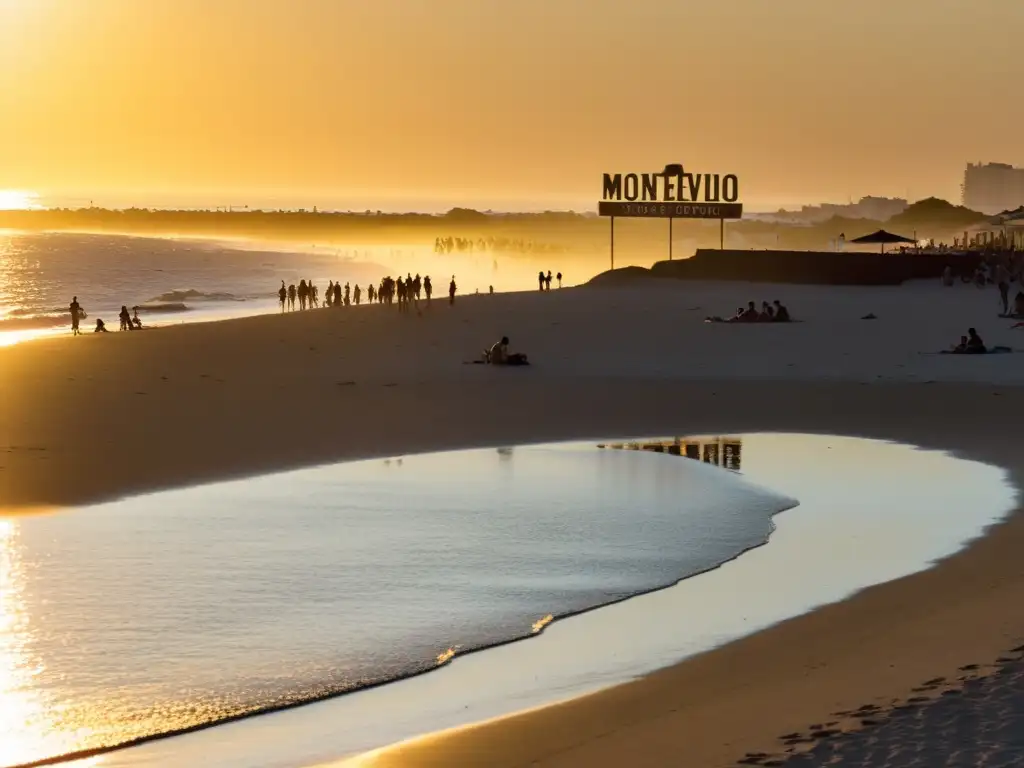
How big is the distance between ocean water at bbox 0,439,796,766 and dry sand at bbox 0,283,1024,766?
1889 mm

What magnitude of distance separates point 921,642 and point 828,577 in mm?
3313

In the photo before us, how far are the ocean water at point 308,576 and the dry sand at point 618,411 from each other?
Result: 1.89 meters

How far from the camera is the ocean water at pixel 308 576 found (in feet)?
36.1

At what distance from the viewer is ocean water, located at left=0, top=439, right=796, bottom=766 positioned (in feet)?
36.1

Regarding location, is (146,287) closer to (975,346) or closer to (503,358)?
(503,358)

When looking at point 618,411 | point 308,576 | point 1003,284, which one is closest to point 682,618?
point 308,576

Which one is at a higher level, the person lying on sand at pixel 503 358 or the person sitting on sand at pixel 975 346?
the person sitting on sand at pixel 975 346

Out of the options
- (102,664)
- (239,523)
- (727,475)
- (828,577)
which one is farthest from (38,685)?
(727,475)

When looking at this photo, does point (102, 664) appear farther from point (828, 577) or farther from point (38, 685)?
point (828, 577)

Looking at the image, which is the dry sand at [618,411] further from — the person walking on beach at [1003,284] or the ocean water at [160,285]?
the ocean water at [160,285]

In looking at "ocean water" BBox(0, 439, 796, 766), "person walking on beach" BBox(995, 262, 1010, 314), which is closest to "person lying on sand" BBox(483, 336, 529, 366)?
"ocean water" BBox(0, 439, 796, 766)

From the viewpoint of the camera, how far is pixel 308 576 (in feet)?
48.4

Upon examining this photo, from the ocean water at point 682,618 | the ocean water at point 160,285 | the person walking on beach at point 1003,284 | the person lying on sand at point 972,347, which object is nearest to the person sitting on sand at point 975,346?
the person lying on sand at point 972,347

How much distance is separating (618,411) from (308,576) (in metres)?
16.1
